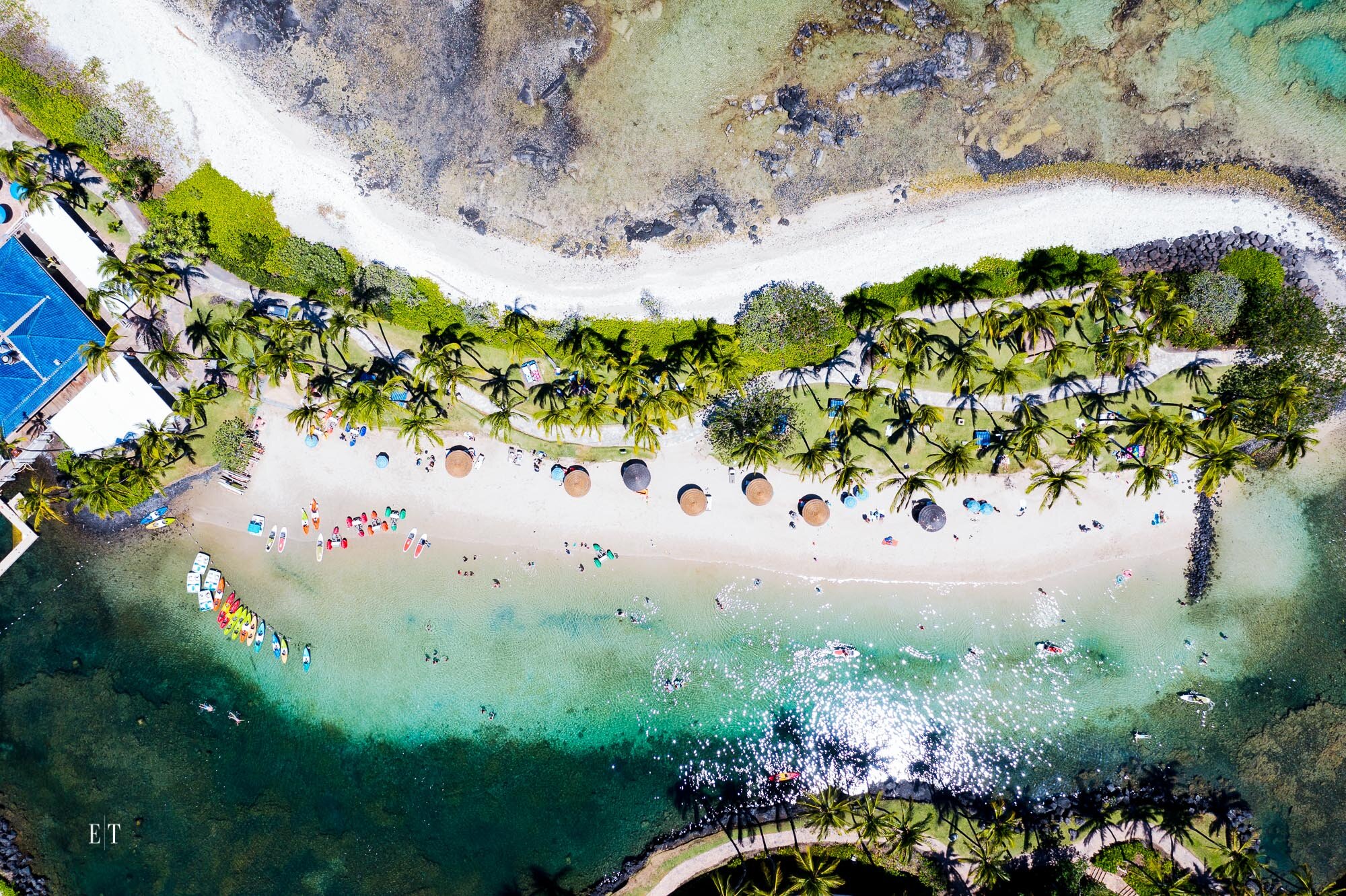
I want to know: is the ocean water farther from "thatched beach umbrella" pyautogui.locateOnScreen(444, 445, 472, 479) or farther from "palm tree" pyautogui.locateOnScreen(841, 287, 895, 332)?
"palm tree" pyautogui.locateOnScreen(841, 287, 895, 332)

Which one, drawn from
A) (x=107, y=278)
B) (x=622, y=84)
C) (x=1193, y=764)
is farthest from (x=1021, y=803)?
(x=107, y=278)

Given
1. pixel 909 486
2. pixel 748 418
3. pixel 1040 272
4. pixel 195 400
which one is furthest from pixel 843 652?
pixel 195 400

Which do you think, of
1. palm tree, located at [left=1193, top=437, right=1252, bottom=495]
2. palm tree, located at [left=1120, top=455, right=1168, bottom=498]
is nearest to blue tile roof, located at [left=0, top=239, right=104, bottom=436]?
palm tree, located at [left=1120, top=455, right=1168, bottom=498]

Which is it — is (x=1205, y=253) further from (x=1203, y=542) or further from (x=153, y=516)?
(x=153, y=516)

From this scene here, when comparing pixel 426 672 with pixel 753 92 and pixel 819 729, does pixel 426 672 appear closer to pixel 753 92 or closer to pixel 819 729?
pixel 819 729

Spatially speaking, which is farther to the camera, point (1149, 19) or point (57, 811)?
point (57, 811)
